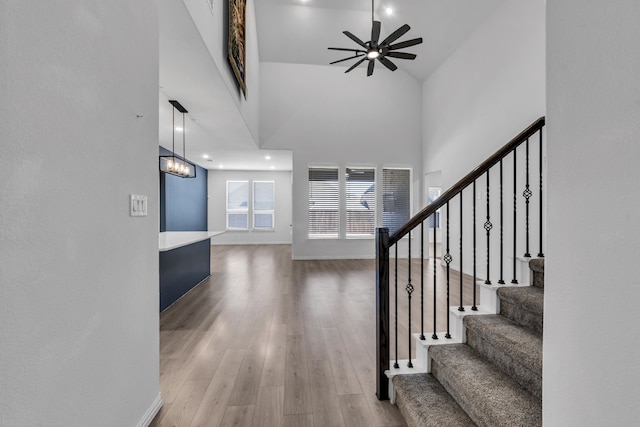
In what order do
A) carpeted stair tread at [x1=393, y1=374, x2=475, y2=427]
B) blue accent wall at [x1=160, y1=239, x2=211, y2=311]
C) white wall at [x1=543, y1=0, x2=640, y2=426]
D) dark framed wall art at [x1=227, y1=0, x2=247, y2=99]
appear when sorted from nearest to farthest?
white wall at [x1=543, y1=0, x2=640, y2=426]
carpeted stair tread at [x1=393, y1=374, x2=475, y2=427]
dark framed wall art at [x1=227, y1=0, x2=247, y2=99]
blue accent wall at [x1=160, y1=239, x2=211, y2=311]

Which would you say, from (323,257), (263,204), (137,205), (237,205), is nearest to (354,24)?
(323,257)

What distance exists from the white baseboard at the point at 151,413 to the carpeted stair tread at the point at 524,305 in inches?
87.9

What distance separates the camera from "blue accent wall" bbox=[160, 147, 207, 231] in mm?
7508

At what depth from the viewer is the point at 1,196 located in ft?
2.75

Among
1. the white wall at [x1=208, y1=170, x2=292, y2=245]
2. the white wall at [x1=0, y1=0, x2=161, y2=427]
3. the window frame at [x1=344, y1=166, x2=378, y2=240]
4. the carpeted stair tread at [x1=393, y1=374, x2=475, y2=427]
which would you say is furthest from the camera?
the white wall at [x1=208, y1=170, x2=292, y2=245]

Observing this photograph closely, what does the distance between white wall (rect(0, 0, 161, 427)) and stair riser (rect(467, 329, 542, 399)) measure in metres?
1.94

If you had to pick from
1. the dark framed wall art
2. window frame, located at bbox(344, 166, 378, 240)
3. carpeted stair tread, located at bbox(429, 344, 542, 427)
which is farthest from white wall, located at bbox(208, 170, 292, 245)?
carpeted stair tread, located at bbox(429, 344, 542, 427)

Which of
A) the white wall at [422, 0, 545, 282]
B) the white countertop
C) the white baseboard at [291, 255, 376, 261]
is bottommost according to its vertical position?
the white baseboard at [291, 255, 376, 261]

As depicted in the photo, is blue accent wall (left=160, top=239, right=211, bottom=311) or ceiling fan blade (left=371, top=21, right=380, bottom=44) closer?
blue accent wall (left=160, top=239, right=211, bottom=311)

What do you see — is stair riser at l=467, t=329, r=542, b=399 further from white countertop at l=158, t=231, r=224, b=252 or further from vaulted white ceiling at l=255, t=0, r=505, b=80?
vaulted white ceiling at l=255, t=0, r=505, b=80

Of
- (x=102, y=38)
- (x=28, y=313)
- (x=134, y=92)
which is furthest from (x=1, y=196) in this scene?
(x=134, y=92)

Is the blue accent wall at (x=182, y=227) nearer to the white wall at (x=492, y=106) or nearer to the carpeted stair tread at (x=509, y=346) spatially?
the carpeted stair tread at (x=509, y=346)

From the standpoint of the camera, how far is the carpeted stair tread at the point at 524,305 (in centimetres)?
171

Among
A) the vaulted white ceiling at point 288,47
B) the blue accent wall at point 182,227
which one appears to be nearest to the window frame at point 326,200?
the vaulted white ceiling at point 288,47
